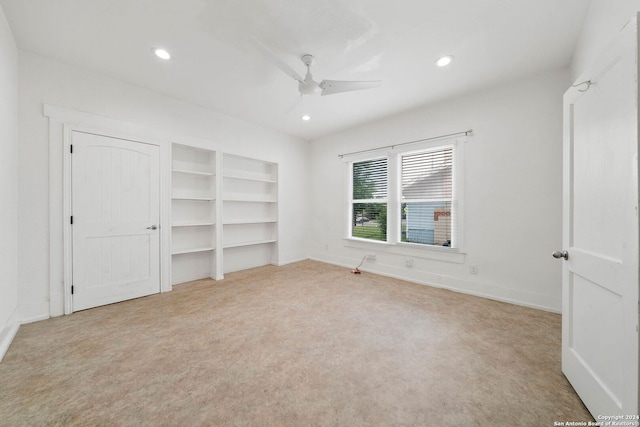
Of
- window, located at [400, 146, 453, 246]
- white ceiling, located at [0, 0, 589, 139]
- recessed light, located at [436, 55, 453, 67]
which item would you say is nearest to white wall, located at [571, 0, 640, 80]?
white ceiling, located at [0, 0, 589, 139]

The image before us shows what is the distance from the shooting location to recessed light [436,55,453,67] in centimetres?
255

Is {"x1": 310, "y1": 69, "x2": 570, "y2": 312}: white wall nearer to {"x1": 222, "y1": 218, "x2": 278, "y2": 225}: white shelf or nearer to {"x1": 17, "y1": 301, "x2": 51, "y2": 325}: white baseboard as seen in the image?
{"x1": 222, "y1": 218, "x2": 278, "y2": 225}: white shelf

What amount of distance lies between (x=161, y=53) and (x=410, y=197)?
3.82m

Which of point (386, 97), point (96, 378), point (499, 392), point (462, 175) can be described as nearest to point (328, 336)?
point (499, 392)

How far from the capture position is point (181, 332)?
231 cm

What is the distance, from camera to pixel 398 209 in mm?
4199

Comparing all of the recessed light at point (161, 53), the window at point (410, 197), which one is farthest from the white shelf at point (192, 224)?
the window at point (410, 197)

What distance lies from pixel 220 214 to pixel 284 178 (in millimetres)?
1603

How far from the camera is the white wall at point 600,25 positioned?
4.77 feet

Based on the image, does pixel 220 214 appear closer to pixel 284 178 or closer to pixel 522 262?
pixel 284 178

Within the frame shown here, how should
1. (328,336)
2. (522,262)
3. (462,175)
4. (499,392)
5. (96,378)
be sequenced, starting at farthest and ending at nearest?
(462,175)
(522,262)
(328,336)
(96,378)
(499,392)

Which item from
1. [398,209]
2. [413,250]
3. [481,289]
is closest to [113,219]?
[398,209]

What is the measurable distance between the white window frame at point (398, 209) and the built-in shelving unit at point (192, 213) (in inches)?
101

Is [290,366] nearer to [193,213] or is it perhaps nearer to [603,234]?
[603,234]
